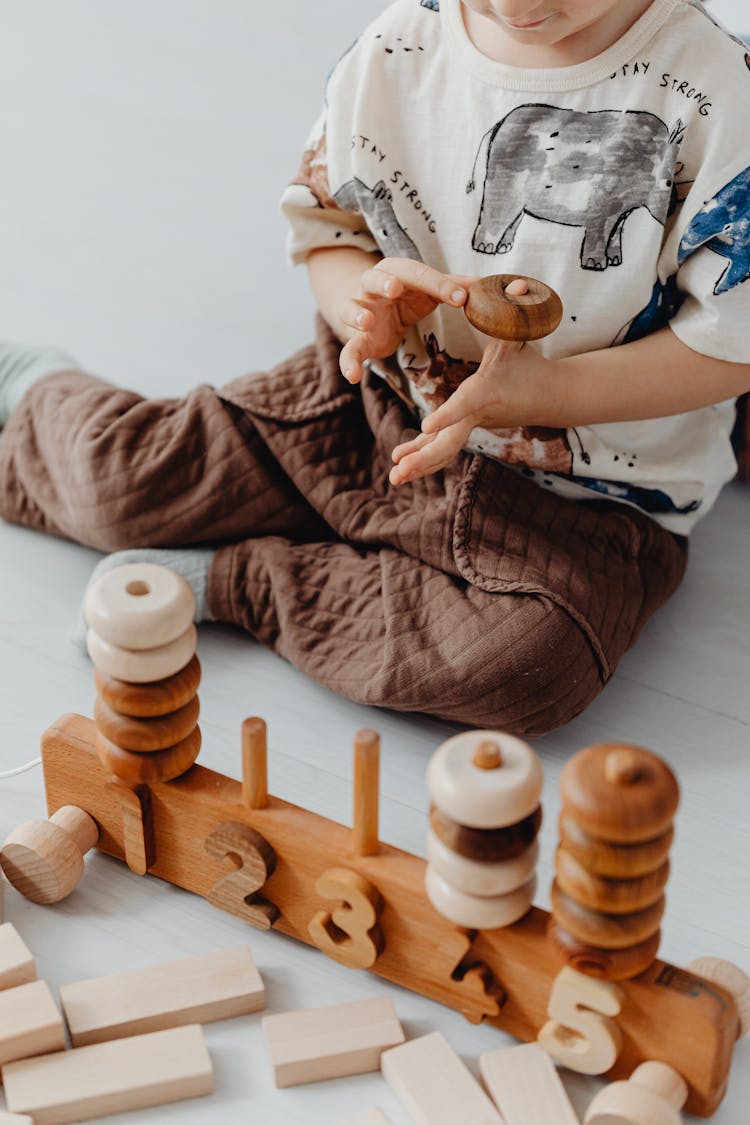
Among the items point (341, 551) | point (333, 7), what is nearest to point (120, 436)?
point (341, 551)

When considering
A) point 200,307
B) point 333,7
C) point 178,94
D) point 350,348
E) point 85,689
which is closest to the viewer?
point 350,348

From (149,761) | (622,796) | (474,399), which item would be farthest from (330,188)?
(622,796)

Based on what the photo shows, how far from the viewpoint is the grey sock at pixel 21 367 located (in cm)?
129

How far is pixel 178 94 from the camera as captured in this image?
6.35 feet

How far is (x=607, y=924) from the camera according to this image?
72 centimetres

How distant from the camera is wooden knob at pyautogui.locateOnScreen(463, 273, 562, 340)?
0.82 m

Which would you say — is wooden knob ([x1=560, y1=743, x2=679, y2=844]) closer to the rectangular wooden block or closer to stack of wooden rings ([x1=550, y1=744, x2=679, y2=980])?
stack of wooden rings ([x1=550, y1=744, x2=679, y2=980])

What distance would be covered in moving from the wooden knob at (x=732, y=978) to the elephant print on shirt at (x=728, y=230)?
0.44m

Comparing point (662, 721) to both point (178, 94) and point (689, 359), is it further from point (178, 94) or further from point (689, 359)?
point (178, 94)

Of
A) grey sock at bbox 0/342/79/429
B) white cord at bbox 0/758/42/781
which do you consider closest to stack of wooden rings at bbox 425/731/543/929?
white cord at bbox 0/758/42/781

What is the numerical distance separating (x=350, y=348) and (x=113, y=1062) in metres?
0.46

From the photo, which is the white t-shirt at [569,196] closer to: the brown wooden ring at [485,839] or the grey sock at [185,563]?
the grey sock at [185,563]

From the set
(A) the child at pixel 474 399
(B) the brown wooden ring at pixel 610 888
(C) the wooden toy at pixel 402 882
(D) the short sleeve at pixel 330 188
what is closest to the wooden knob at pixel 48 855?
(C) the wooden toy at pixel 402 882

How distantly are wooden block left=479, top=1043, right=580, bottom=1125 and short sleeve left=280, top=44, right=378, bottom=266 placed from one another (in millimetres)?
608
